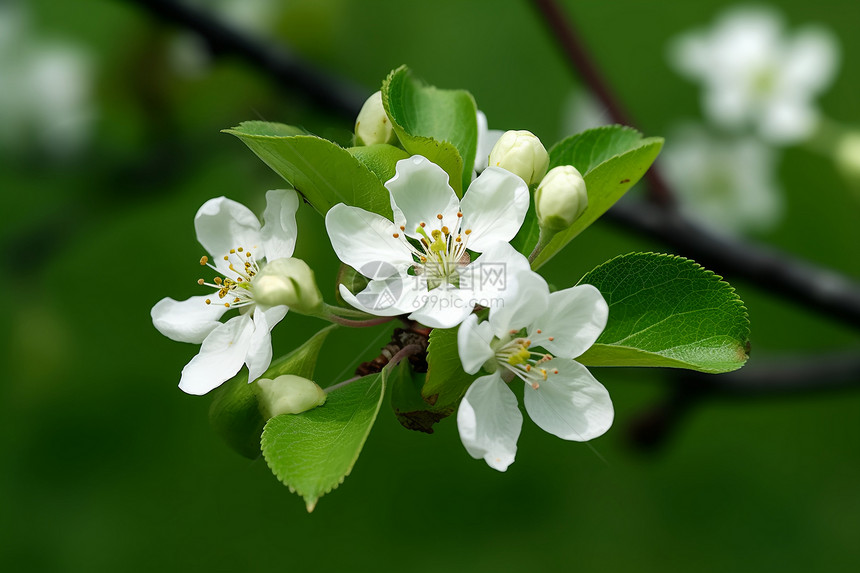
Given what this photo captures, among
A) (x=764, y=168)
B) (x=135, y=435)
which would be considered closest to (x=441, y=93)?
(x=764, y=168)

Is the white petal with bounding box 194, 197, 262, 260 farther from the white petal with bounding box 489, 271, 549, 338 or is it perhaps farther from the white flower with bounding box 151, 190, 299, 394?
the white petal with bounding box 489, 271, 549, 338

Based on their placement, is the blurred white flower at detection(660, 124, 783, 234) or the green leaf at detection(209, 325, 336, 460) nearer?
the green leaf at detection(209, 325, 336, 460)

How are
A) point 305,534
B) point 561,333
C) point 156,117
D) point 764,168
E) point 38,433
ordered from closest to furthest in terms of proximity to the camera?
point 561,333
point 156,117
point 764,168
point 305,534
point 38,433

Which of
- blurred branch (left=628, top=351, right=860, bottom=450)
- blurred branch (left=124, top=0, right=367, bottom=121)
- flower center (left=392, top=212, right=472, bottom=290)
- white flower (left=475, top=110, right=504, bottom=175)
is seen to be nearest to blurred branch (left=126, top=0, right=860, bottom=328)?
blurred branch (left=124, top=0, right=367, bottom=121)

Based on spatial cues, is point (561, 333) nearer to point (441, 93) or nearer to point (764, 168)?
point (441, 93)

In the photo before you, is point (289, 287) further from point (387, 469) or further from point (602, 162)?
point (387, 469)

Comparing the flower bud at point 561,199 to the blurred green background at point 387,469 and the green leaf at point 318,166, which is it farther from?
the blurred green background at point 387,469
